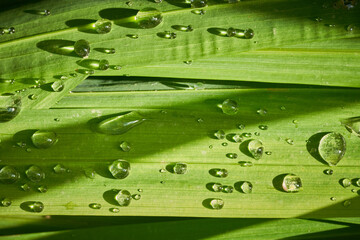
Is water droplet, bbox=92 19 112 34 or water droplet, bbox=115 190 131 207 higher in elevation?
water droplet, bbox=92 19 112 34

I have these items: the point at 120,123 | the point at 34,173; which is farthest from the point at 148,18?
the point at 34,173

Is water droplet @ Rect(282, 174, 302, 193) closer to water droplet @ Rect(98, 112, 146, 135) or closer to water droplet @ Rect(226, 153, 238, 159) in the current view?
water droplet @ Rect(226, 153, 238, 159)

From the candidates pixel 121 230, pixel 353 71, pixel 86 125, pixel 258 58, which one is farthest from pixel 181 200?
pixel 353 71

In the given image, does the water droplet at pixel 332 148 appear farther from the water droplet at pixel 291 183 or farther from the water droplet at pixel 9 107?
the water droplet at pixel 9 107

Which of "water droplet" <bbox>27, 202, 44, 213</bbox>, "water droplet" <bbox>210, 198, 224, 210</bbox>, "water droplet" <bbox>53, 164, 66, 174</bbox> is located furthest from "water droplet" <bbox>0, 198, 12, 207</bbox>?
"water droplet" <bbox>210, 198, 224, 210</bbox>

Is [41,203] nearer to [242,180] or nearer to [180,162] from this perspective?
[180,162]

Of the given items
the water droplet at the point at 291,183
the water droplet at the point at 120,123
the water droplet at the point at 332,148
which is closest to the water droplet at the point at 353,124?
the water droplet at the point at 332,148
